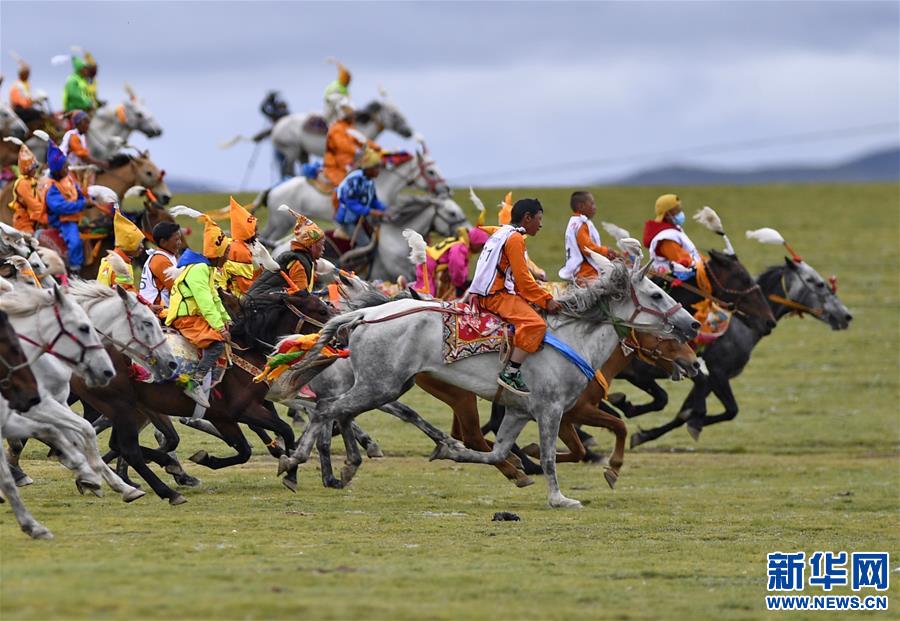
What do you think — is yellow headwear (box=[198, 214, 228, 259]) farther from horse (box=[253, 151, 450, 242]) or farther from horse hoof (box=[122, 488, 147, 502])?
horse (box=[253, 151, 450, 242])

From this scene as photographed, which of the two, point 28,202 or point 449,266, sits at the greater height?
point 28,202

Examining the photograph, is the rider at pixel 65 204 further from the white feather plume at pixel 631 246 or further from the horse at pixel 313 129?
the horse at pixel 313 129

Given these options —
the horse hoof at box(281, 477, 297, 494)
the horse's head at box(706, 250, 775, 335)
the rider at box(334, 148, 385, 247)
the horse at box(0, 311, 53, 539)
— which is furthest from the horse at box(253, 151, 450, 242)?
the horse at box(0, 311, 53, 539)

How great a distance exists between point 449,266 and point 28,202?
513cm

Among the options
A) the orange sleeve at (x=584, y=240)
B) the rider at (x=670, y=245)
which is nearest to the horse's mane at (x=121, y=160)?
the rider at (x=670, y=245)

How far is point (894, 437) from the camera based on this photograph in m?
21.5

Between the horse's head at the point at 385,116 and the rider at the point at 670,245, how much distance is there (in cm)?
1336

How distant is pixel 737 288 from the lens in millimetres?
18656

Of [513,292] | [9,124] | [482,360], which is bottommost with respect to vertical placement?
[482,360]

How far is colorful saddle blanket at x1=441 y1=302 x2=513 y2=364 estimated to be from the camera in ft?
43.9

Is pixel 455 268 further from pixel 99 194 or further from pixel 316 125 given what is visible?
pixel 316 125

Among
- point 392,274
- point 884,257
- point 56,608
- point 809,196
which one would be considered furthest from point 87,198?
point 809,196

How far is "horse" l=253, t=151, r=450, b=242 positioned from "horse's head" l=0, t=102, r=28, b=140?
3.97 meters

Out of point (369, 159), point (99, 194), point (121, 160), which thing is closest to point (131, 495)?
point (99, 194)
